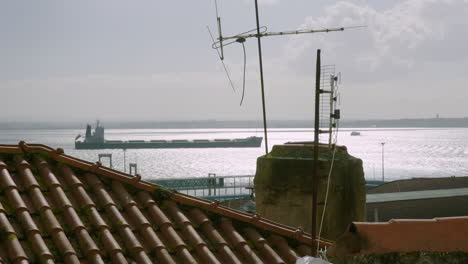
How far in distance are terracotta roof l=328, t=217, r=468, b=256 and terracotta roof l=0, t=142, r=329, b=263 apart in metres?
1.83

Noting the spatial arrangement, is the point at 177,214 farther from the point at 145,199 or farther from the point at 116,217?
the point at 116,217

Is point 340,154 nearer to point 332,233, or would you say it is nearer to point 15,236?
point 332,233

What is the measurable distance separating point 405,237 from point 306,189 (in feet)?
16.1

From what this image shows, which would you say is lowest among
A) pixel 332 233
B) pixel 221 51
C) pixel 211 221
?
pixel 332 233

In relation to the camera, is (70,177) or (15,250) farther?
(70,177)

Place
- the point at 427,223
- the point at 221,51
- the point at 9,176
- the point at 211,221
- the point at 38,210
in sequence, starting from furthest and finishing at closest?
the point at 221,51 < the point at 211,221 < the point at 9,176 < the point at 38,210 < the point at 427,223

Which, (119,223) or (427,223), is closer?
(427,223)

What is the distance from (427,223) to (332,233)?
4.82 metres

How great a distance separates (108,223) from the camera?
5734mm

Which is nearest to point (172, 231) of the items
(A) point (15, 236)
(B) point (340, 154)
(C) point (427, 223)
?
(A) point (15, 236)

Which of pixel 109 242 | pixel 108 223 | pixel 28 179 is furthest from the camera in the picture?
pixel 28 179

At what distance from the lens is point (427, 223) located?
431 cm

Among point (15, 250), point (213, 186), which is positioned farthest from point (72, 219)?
point (213, 186)

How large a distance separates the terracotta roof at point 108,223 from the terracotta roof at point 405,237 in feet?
6.00
